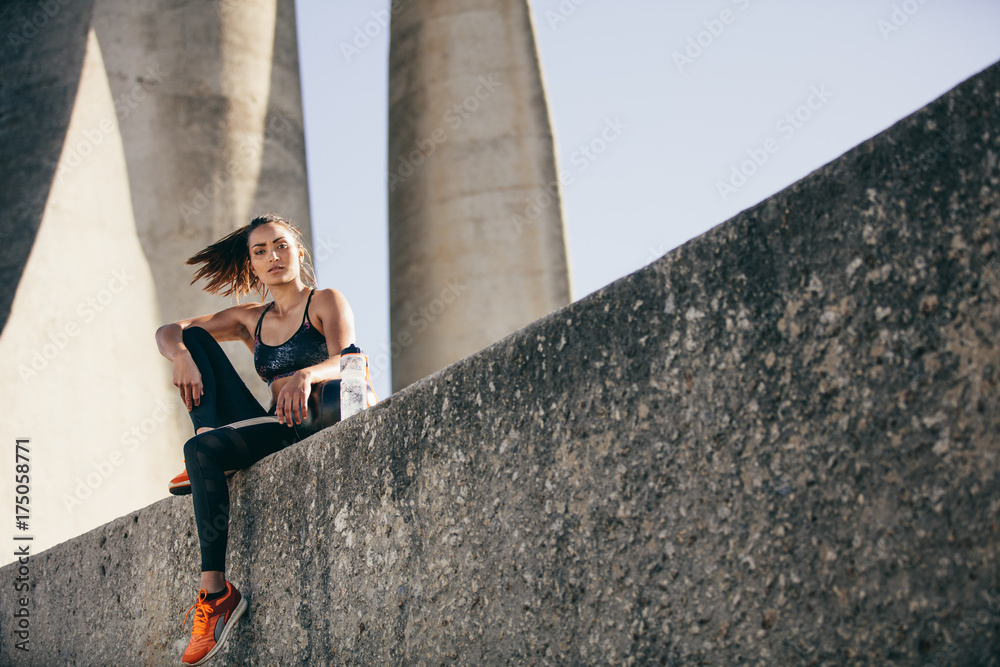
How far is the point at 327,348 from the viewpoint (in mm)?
3764

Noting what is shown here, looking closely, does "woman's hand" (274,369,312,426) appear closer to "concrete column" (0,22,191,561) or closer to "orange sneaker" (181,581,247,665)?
"orange sneaker" (181,581,247,665)

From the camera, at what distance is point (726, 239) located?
6.13ft

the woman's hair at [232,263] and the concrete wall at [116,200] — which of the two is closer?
the woman's hair at [232,263]

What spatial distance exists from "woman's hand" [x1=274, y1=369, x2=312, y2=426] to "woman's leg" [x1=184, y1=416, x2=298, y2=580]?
7.8 inches

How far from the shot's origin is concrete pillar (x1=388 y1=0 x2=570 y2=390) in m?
11.9

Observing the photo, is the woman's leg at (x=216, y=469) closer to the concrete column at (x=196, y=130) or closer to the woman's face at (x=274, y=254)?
the woman's face at (x=274, y=254)

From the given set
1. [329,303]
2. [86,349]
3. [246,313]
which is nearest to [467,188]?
[86,349]

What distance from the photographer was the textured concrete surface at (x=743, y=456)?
1.51 m

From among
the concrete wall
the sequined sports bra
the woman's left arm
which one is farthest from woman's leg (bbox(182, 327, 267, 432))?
the concrete wall

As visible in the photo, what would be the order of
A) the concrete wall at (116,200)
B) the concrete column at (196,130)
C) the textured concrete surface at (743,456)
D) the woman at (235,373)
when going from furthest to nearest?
the concrete column at (196,130)
the concrete wall at (116,200)
the woman at (235,373)
the textured concrete surface at (743,456)

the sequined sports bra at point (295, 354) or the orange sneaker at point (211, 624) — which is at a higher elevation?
the sequined sports bra at point (295, 354)

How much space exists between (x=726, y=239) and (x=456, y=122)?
11.0 metres

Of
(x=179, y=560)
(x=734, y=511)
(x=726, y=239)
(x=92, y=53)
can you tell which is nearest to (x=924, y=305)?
(x=726, y=239)

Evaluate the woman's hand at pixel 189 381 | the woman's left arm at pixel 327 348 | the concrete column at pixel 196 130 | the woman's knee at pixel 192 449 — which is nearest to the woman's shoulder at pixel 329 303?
the woman's left arm at pixel 327 348
